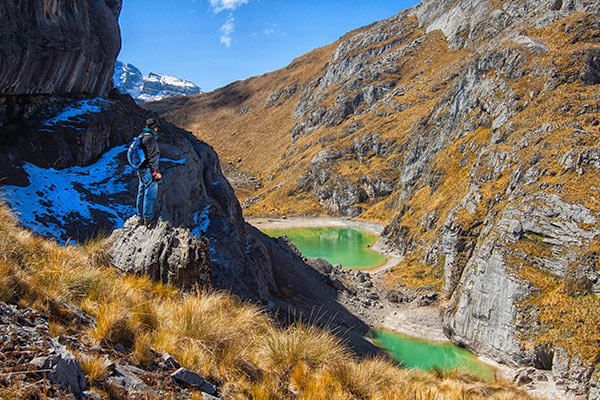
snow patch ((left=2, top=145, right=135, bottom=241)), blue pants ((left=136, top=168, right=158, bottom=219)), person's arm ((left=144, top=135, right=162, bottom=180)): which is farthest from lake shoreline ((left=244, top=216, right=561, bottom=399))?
snow patch ((left=2, top=145, right=135, bottom=241))

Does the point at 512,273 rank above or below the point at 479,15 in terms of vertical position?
below

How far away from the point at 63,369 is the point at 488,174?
42673 mm

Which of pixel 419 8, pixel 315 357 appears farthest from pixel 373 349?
pixel 419 8

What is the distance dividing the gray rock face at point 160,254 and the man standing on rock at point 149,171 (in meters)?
0.58

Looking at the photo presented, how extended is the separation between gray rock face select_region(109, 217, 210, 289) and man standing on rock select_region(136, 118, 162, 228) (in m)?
0.58

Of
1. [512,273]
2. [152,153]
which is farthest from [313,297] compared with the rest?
[152,153]

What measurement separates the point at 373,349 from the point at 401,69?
11698 centimetres

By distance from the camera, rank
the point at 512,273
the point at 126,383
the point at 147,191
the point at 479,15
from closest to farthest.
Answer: the point at 126,383, the point at 147,191, the point at 512,273, the point at 479,15

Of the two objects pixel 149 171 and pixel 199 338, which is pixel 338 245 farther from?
pixel 199 338

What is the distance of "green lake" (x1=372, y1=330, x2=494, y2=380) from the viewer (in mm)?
25914

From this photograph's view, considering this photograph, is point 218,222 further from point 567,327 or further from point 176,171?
point 567,327

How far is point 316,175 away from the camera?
104875 millimetres

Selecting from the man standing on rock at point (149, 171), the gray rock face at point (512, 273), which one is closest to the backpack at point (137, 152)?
the man standing on rock at point (149, 171)

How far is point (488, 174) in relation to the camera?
38969 millimetres
